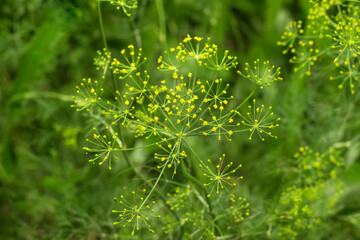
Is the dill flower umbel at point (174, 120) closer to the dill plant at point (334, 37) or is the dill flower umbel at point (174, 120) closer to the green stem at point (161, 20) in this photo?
the dill plant at point (334, 37)

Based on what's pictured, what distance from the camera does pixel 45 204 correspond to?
200cm

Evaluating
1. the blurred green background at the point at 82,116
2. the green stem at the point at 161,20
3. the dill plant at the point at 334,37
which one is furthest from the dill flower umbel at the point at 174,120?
the green stem at the point at 161,20

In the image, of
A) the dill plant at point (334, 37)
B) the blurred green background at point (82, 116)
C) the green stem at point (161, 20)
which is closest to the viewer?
the dill plant at point (334, 37)

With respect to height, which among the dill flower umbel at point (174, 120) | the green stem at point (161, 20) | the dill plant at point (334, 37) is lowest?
the dill flower umbel at point (174, 120)

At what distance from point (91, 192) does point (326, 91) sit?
4.49ft

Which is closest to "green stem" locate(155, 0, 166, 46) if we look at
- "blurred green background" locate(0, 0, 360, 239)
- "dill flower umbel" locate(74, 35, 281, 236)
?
"blurred green background" locate(0, 0, 360, 239)

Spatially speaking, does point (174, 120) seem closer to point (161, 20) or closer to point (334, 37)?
point (334, 37)

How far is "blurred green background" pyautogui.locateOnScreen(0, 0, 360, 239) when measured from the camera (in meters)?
1.84

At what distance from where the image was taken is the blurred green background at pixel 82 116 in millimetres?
1844

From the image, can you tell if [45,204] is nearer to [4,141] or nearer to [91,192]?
[91,192]

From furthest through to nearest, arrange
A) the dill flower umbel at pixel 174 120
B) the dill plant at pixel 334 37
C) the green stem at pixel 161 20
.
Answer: the green stem at pixel 161 20 < the dill plant at pixel 334 37 < the dill flower umbel at pixel 174 120

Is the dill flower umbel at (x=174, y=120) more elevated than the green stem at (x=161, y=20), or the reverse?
the green stem at (x=161, y=20)

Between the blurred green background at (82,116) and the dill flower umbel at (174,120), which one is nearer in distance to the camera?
the dill flower umbel at (174,120)

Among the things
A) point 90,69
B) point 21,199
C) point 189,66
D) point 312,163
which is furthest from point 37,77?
point 312,163
